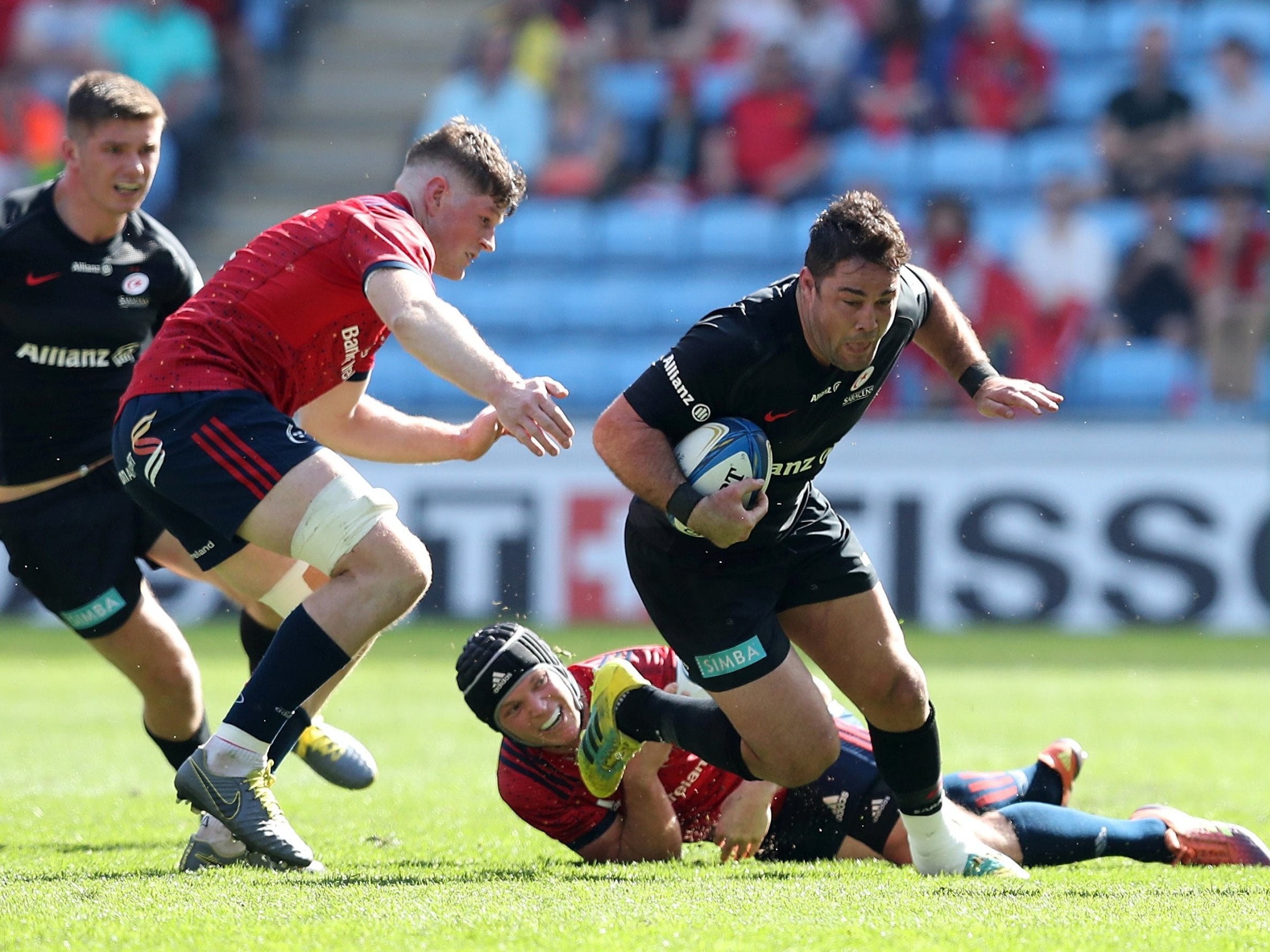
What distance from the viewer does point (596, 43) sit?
1817 centimetres

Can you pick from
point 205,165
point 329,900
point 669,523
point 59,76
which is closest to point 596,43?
point 205,165

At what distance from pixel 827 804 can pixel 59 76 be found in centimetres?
1674

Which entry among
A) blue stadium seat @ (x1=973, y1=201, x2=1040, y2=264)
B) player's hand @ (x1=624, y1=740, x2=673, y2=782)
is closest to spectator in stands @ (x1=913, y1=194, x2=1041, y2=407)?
blue stadium seat @ (x1=973, y1=201, x2=1040, y2=264)

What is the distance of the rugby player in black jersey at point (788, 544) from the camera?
5000 mm

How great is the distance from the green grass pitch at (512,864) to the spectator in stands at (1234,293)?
12.0 feet

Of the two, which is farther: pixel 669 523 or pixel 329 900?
pixel 669 523

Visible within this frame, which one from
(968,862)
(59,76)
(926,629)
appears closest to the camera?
(968,862)

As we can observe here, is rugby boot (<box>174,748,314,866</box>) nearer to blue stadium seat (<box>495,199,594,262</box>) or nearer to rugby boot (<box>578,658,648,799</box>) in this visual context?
rugby boot (<box>578,658,648,799</box>)

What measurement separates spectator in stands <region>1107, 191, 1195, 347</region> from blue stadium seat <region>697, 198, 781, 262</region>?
11.6 feet

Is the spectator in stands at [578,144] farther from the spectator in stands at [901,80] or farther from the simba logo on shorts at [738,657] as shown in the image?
the simba logo on shorts at [738,657]

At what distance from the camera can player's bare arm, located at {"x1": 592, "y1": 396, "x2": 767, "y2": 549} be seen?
4.87m

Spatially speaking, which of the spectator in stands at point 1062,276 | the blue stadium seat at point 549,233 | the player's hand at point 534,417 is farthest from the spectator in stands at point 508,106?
the player's hand at point 534,417

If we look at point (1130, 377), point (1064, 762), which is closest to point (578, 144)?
point (1130, 377)

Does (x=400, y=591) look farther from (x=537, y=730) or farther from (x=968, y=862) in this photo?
(x=968, y=862)
